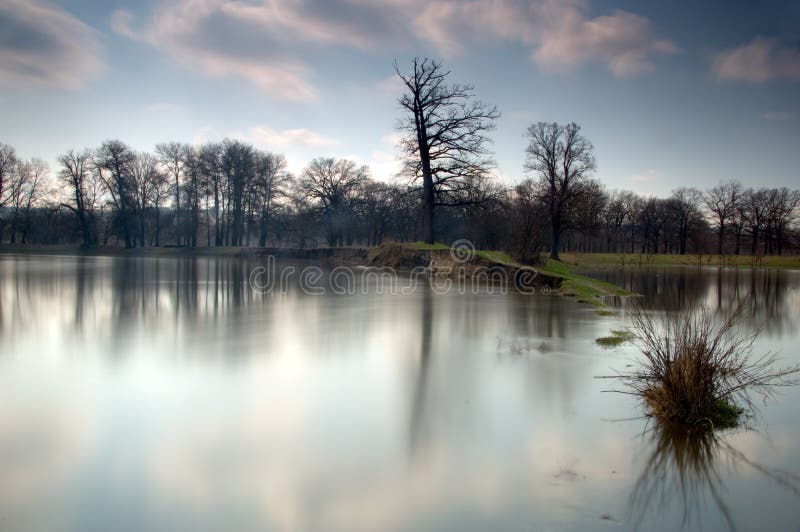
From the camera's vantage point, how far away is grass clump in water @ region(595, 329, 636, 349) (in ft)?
27.5

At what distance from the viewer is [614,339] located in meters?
8.66

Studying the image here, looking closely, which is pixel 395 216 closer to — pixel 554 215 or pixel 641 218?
pixel 554 215

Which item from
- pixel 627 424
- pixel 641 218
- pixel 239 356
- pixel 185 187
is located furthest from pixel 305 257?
pixel 641 218

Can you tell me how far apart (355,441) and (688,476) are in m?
2.67

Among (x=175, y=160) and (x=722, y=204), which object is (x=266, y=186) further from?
(x=722, y=204)

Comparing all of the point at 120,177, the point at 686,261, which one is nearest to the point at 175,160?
the point at 120,177

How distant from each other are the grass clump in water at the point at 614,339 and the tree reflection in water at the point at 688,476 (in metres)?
3.74

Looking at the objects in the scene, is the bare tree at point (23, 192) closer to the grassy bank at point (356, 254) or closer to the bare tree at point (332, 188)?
the grassy bank at point (356, 254)

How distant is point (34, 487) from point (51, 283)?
1692 centimetres

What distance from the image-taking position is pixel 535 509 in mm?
3312

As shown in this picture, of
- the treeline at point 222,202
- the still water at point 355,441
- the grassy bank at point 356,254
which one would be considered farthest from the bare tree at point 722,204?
the still water at point 355,441

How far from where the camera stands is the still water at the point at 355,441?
10.6ft

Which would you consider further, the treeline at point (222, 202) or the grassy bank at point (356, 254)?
the treeline at point (222, 202)

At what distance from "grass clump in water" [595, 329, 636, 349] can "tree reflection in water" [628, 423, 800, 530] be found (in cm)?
374
